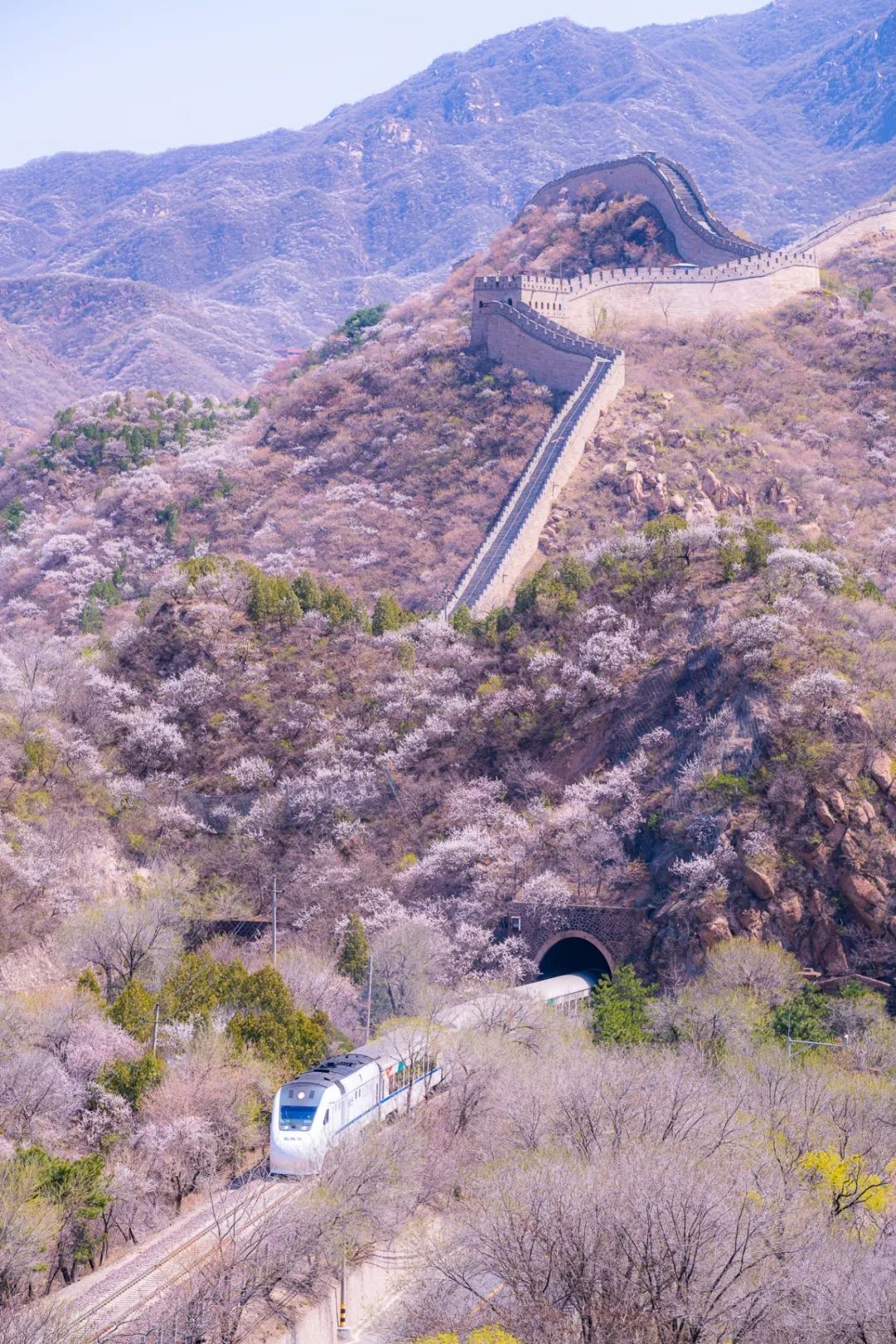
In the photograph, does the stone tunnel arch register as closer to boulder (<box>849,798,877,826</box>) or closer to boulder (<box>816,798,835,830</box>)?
boulder (<box>816,798,835,830</box>)

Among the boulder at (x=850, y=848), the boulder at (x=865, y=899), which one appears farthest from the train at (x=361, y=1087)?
the boulder at (x=850, y=848)

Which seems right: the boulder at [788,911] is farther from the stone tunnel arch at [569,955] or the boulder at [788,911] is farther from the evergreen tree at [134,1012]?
the evergreen tree at [134,1012]

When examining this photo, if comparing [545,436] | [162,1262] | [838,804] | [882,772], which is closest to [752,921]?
[838,804]

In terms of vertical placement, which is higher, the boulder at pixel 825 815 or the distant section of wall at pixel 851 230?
the distant section of wall at pixel 851 230

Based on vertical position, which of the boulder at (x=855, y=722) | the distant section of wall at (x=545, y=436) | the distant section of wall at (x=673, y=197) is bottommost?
the boulder at (x=855, y=722)

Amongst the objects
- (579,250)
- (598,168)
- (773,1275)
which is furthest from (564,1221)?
(598,168)

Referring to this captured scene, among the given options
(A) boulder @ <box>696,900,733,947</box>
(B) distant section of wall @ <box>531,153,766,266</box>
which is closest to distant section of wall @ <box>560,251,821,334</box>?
(B) distant section of wall @ <box>531,153,766,266</box>
